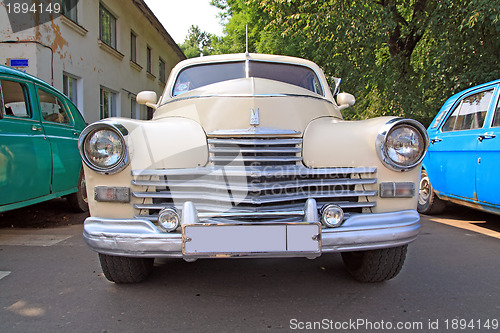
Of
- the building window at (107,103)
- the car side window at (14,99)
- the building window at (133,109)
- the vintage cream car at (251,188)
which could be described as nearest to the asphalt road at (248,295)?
the vintage cream car at (251,188)

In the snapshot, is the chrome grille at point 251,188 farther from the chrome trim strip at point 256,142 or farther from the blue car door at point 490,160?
the blue car door at point 490,160

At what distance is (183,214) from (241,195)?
37 centimetres

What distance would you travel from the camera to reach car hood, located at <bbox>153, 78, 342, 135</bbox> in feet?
8.70

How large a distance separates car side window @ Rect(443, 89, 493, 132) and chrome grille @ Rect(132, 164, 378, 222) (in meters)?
2.88

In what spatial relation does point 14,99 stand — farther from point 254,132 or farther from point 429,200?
point 429,200

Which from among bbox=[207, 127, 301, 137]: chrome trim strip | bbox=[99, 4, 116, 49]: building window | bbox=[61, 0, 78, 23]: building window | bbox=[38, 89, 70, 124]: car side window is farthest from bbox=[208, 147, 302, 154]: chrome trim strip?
bbox=[99, 4, 116, 49]: building window

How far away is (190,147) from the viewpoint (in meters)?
2.44

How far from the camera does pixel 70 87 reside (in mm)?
8984

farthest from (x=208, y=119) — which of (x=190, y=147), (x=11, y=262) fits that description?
(x=11, y=262)

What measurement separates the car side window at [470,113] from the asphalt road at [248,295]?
1616 millimetres

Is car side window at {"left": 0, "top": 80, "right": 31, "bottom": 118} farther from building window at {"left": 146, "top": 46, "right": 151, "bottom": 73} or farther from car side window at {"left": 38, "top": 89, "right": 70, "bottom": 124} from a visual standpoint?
building window at {"left": 146, "top": 46, "right": 151, "bottom": 73}

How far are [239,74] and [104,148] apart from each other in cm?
178

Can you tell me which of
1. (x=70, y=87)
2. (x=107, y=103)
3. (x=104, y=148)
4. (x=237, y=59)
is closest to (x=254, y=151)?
(x=104, y=148)

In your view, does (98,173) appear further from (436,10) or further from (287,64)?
(436,10)
